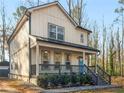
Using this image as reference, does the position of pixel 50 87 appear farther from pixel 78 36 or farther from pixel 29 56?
pixel 78 36

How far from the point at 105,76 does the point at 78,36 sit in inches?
229

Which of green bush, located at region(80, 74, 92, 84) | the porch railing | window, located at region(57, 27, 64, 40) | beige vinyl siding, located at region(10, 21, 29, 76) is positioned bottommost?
green bush, located at region(80, 74, 92, 84)

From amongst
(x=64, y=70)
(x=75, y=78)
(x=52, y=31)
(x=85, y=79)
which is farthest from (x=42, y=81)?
(x=52, y=31)

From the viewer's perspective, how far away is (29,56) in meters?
23.8

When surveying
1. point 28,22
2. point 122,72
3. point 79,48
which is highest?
point 28,22

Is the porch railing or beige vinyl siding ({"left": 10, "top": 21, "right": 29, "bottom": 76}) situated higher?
beige vinyl siding ({"left": 10, "top": 21, "right": 29, "bottom": 76})

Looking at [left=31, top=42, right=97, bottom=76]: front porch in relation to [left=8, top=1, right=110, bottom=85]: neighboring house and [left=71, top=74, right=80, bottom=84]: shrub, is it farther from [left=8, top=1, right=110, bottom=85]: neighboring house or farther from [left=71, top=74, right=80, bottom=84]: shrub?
[left=71, top=74, right=80, bottom=84]: shrub

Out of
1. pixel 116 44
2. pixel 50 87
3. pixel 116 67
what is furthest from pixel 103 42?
pixel 50 87

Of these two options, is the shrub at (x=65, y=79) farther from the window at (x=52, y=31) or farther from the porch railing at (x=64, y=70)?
the window at (x=52, y=31)

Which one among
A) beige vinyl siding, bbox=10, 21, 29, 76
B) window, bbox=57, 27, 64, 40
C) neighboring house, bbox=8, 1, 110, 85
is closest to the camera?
neighboring house, bbox=8, 1, 110, 85

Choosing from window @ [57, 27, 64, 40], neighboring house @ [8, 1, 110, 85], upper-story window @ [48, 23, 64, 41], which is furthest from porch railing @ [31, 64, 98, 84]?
window @ [57, 27, 64, 40]

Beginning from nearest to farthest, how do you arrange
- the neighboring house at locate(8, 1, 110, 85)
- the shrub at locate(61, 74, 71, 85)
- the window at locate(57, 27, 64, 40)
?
the shrub at locate(61, 74, 71, 85) → the neighboring house at locate(8, 1, 110, 85) → the window at locate(57, 27, 64, 40)

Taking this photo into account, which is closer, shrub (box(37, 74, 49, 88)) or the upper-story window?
shrub (box(37, 74, 49, 88))

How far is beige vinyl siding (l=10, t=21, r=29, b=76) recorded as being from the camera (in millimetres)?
24844
